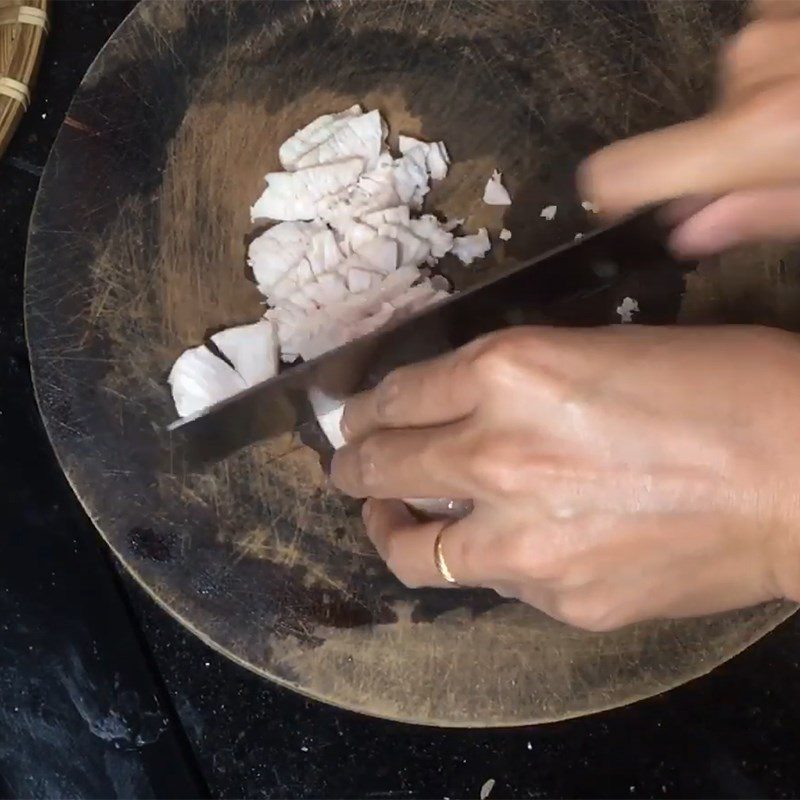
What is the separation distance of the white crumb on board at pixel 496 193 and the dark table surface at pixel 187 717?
0.42 meters

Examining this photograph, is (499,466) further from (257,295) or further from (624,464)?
(257,295)

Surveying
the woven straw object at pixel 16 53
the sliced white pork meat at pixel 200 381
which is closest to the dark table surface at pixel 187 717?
the woven straw object at pixel 16 53

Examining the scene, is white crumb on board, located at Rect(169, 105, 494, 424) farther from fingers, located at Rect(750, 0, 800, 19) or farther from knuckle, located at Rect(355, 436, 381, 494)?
fingers, located at Rect(750, 0, 800, 19)

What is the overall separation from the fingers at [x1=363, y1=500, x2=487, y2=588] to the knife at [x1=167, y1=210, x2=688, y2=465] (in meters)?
0.09

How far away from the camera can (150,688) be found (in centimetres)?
81

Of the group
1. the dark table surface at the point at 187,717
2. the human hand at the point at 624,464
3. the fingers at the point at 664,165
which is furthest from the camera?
the dark table surface at the point at 187,717

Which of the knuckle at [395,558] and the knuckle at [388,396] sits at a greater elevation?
the knuckle at [388,396]

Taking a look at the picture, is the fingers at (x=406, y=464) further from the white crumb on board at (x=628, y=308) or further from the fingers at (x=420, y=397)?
the white crumb on board at (x=628, y=308)

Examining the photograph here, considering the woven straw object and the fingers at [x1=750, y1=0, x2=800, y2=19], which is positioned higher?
the woven straw object

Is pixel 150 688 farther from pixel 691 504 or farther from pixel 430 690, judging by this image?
pixel 691 504

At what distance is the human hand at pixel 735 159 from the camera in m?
0.66

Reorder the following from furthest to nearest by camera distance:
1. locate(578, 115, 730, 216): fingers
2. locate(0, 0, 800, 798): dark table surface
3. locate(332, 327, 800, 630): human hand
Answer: locate(0, 0, 800, 798): dark table surface < locate(578, 115, 730, 216): fingers < locate(332, 327, 800, 630): human hand

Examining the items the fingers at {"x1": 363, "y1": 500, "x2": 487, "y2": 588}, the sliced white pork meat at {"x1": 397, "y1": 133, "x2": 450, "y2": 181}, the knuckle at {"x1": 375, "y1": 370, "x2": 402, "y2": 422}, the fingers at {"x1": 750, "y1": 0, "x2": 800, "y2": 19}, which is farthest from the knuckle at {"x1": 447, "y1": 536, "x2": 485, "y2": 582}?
the fingers at {"x1": 750, "y1": 0, "x2": 800, "y2": 19}

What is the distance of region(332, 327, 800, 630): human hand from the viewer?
1.85 ft
